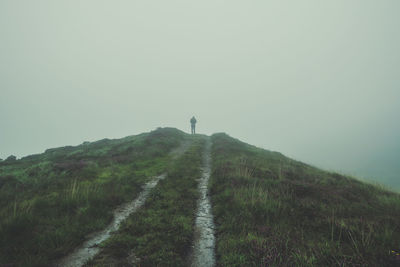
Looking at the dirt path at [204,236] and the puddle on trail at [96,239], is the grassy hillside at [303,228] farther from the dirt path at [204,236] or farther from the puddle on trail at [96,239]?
the puddle on trail at [96,239]

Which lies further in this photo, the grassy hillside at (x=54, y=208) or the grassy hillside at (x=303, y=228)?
the grassy hillside at (x=54, y=208)

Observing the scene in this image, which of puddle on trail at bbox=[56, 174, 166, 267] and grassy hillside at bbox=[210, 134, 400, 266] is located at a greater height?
grassy hillside at bbox=[210, 134, 400, 266]

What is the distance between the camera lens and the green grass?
13.1ft

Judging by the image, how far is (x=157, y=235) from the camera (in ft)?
16.2

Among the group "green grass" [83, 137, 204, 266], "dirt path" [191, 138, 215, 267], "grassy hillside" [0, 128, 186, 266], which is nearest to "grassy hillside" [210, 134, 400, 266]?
"dirt path" [191, 138, 215, 267]

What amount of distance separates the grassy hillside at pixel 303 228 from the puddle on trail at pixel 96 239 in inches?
139

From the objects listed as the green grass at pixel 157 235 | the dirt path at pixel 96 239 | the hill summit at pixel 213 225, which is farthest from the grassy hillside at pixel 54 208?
the green grass at pixel 157 235

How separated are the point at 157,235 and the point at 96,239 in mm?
1910

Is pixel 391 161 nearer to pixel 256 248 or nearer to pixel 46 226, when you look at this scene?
pixel 256 248

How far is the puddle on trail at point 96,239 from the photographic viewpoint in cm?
403

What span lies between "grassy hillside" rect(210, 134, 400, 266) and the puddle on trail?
352 centimetres

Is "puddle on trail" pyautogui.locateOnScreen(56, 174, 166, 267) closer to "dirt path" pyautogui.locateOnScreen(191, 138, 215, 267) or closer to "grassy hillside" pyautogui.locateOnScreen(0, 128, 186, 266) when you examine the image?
"grassy hillside" pyautogui.locateOnScreen(0, 128, 186, 266)

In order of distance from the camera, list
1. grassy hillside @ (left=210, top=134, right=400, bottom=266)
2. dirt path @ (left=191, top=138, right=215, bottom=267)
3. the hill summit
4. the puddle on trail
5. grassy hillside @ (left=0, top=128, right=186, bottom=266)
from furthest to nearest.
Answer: grassy hillside @ (left=0, top=128, right=186, bottom=266)
dirt path @ (left=191, top=138, right=215, bottom=267)
the puddle on trail
the hill summit
grassy hillside @ (left=210, top=134, right=400, bottom=266)

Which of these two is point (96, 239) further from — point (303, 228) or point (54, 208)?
point (303, 228)
